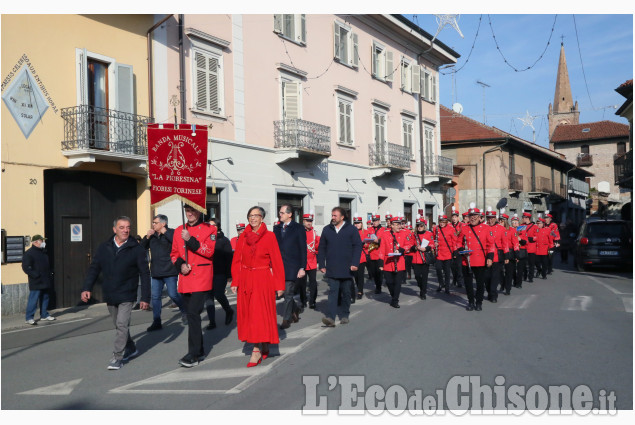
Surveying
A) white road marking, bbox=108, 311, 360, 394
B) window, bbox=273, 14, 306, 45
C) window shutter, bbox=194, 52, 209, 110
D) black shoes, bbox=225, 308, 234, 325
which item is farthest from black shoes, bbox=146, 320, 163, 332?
window, bbox=273, 14, 306, 45

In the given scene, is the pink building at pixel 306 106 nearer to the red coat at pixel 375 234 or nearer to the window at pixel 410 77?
the window at pixel 410 77

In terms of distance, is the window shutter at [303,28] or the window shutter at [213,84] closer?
the window shutter at [213,84]

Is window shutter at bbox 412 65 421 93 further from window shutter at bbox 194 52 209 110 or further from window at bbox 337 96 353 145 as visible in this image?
window shutter at bbox 194 52 209 110

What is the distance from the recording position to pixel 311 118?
22.8 metres

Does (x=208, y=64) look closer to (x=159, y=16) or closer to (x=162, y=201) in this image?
(x=159, y=16)

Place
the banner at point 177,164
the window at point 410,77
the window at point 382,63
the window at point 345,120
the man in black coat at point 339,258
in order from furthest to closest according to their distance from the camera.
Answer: the window at point 410,77 < the window at point 382,63 < the window at point 345,120 < the man in black coat at point 339,258 < the banner at point 177,164

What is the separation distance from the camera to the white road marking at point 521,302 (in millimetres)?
12227

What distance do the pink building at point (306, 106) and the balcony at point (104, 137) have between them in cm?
148

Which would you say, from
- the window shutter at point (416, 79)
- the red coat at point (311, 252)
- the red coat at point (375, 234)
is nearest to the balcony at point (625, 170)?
the window shutter at point (416, 79)

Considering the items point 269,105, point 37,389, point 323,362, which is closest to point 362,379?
point 323,362

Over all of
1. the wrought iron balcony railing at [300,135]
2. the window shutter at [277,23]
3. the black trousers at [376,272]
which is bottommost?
the black trousers at [376,272]

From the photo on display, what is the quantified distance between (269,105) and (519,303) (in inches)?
446

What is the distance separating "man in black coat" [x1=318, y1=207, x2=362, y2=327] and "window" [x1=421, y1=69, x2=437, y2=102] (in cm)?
2315

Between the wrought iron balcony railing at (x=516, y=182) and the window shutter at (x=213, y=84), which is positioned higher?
the window shutter at (x=213, y=84)
